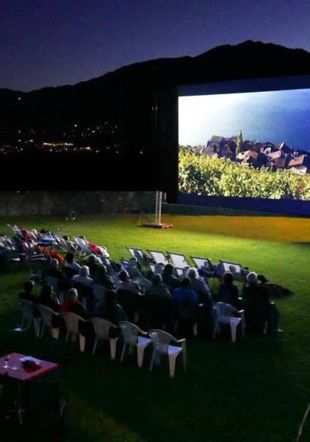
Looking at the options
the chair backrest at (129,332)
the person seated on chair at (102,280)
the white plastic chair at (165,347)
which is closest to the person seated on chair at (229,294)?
the person seated on chair at (102,280)

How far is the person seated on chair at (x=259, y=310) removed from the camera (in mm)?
10039

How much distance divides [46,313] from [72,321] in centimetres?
56

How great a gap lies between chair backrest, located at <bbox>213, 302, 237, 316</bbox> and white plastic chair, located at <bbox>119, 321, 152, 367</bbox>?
1786 mm

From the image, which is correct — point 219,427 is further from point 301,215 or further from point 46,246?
point 301,215

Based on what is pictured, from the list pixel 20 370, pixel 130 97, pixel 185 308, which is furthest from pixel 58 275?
pixel 130 97

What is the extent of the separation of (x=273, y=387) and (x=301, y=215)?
18683mm

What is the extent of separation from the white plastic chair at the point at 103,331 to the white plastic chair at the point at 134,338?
0.15m

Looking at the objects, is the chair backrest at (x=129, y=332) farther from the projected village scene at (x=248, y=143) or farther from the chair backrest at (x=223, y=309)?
the projected village scene at (x=248, y=143)

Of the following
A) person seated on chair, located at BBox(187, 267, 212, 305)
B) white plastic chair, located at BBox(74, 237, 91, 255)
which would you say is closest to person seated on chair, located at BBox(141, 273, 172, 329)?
person seated on chair, located at BBox(187, 267, 212, 305)

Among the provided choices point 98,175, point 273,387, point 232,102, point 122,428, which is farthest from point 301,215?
point 98,175

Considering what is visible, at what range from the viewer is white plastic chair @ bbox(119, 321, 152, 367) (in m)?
8.27

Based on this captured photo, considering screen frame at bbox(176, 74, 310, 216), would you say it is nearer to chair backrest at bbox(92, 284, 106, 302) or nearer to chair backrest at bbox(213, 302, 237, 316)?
chair backrest at bbox(213, 302, 237, 316)

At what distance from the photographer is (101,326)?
28.4 ft

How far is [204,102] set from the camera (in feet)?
90.0
